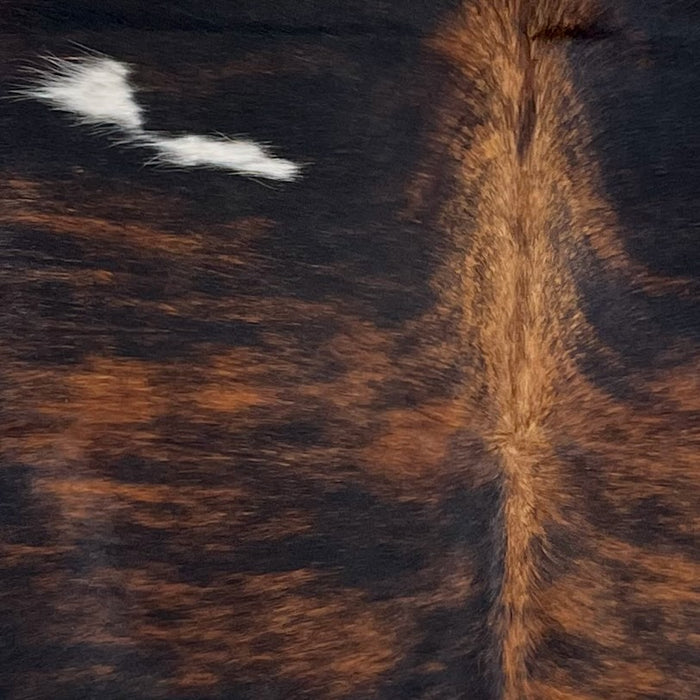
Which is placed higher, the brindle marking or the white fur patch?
the white fur patch

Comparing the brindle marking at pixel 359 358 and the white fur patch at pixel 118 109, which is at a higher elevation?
the white fur patch at pixel 118 109

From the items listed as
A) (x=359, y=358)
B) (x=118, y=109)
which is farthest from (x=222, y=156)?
(x=359, y=358)

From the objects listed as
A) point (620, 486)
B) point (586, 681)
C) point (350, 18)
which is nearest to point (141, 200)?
point (350, 18)
